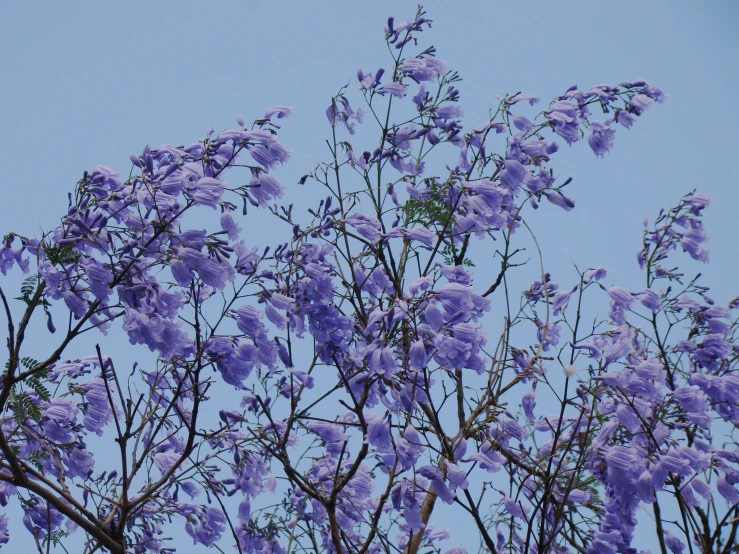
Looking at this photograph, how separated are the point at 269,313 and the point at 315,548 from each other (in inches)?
37.8

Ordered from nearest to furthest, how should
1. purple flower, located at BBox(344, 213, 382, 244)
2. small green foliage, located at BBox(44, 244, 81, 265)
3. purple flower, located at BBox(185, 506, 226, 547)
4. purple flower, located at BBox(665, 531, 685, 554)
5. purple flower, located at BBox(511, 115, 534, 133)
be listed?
1. small green foliage, located at BBox(44, 244, 81, 265)
2. purple flower, located at BBox(344, 213, 382, 244)
3. purple flower, located at BBox(185, 506, 226, 547)
4. purple flower, located at BBox(665, 531, 685, 554)
5. purple flower, located at BBox(511, 115, 534, 133)

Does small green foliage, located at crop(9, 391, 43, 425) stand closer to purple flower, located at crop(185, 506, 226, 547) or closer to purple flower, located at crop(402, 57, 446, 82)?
purple flower, located at crop(185, 506, 226, 547)

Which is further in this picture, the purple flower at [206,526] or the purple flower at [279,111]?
the purple flower at [206,526]

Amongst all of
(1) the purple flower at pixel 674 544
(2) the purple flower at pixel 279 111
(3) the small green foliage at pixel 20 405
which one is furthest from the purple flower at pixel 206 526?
(1) the purple flower at pixel 674 544

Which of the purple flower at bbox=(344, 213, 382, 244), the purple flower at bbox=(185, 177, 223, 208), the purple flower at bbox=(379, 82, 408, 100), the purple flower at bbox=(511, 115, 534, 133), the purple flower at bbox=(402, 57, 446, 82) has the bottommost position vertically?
the purple flower at bbox=(185, 177, 223, 208)

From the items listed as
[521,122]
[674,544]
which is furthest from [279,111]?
[674,544]

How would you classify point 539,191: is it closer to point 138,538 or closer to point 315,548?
point 315,548

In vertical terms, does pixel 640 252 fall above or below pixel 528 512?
above

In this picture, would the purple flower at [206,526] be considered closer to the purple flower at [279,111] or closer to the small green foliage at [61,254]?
the small green foliage at [61,254]

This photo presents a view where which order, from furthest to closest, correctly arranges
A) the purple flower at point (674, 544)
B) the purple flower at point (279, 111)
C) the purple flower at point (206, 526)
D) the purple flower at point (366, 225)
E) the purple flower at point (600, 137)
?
the purple flower at point (600, 137) → the purple flower at point (674, 544) → the purple flower at point (206, 526) → the purple flower at point (366, 225) → the purple flower at point (279, 111)

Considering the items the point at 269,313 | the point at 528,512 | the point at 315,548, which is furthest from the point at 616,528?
the point at 269,313

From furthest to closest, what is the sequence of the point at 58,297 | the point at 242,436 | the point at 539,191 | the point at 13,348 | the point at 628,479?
1. the point at 539,191
2. the point at 242,436
3. the point at 628,479
4. the point at 58,297
5. the point at 13,348

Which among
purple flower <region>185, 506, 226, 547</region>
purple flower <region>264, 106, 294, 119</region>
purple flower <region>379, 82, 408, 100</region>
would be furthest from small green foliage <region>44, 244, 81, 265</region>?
purple flower <region>379, 82, 408, 100</region>

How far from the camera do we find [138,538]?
3.14 metres
